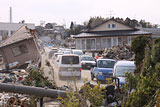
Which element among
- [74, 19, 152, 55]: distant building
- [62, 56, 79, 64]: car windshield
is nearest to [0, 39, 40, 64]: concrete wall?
[62, 56, 79, 64]: car windshield

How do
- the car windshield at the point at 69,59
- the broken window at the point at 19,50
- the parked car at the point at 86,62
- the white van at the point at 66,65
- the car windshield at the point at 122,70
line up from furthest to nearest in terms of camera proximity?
the parked car at the point at 86,62
the broken window at the point at 19,50
the car windshield at the point at 69,59
the white van at the point at 66,65
the car windshield at the point at 122,70

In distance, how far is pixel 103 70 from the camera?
21.4m

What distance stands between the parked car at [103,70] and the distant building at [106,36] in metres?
32.3

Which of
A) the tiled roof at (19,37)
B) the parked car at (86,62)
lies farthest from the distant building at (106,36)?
the tiled roof at (19,37)

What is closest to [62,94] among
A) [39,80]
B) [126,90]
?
[126,90]

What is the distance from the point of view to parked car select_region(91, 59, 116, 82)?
21.0 metres

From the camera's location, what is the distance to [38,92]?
7.17 metres

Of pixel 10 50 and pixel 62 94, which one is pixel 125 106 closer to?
pixel 62 94

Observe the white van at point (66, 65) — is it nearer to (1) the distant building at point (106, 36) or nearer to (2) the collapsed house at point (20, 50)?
(2) the collapsed house at point (20, 50)

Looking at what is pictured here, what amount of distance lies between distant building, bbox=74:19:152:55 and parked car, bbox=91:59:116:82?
32.3 m

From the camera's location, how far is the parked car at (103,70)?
2099 centimetres

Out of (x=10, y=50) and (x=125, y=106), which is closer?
(x=125, y=106)

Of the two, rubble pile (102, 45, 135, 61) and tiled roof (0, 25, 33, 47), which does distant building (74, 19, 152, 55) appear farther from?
tiled roof (0, 25, 33, 47)

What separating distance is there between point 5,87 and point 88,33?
51810mm
